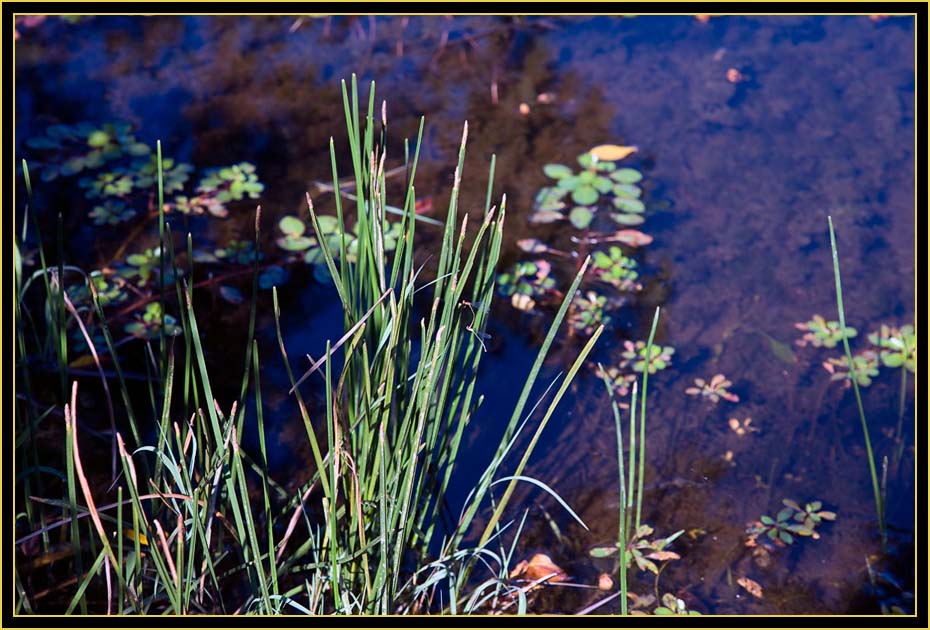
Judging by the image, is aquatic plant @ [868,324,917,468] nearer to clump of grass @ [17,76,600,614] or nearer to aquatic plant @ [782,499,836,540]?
aquatic plant @ [782,499,836,540]

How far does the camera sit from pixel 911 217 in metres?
2.23

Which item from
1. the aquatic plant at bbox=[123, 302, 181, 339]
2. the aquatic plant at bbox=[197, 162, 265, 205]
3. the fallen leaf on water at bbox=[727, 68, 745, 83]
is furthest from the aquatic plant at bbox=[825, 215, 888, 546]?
the aquatic plant at bbox=[197, 162, 265, 205]

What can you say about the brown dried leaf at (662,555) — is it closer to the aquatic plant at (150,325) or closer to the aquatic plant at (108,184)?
the aquatic plant at (150,325)

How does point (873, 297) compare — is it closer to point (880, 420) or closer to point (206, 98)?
point (880, 420)

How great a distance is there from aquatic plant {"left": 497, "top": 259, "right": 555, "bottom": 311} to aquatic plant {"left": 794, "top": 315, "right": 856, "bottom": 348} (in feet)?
1.99

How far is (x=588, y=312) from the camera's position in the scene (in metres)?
1.97

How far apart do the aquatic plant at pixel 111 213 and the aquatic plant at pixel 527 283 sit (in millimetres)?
995

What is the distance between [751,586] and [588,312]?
2.42 ft

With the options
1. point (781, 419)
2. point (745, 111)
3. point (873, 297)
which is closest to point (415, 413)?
point (781, 419)

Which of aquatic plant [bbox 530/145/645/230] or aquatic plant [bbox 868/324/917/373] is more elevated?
aquatic plant [bbox 530/145/645/230]

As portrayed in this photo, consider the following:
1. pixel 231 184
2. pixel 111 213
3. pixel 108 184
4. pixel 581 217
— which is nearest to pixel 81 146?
pixel 108 184

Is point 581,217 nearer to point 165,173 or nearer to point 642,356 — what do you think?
point 642,356

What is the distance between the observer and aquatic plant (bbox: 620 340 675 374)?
1.85m

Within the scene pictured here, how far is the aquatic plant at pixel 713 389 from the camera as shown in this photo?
1.79m
